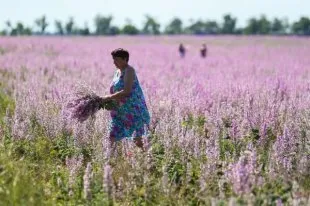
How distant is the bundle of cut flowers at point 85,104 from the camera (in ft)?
20.7

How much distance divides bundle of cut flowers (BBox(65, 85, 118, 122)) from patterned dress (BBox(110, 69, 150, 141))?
0.13m

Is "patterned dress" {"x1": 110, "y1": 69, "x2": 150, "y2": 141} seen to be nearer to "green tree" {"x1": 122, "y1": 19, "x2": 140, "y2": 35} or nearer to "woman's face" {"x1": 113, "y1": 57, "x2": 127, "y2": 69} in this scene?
"woman's face" {"x1": 113, "y1": 57, "x2": 127, "y2": 69}

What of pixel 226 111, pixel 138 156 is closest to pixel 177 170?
pixel 138 156

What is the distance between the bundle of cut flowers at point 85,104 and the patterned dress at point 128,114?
0.42 ft

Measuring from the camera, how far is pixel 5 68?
16.6m

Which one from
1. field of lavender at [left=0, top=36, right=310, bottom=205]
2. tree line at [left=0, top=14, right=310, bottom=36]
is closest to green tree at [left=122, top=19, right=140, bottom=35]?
tree line at [left=0, top=14, right=310, bottom=36]

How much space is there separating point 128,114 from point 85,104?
54 cm

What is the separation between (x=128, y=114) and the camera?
256 inches

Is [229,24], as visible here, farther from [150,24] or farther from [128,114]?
[128,114]

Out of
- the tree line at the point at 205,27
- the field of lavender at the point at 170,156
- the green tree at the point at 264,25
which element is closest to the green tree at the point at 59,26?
the tree line at the point at 205,27

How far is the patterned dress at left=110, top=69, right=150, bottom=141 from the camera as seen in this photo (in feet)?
21.2

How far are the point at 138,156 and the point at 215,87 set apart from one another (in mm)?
5789

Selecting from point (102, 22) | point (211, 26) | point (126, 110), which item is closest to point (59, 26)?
point (102, 22)

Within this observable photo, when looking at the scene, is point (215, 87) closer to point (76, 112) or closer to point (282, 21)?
point (76, 112)
